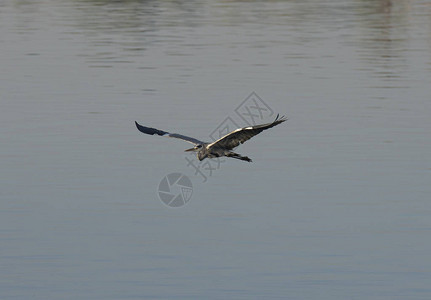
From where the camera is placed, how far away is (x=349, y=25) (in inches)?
2215

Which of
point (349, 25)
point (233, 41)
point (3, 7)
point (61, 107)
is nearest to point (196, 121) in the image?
point (61, 107)

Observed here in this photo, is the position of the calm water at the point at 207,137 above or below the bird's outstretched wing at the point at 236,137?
below

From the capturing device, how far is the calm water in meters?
19.5

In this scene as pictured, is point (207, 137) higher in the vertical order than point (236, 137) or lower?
lower

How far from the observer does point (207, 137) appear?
29.0m

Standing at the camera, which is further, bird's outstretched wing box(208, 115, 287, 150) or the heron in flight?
the heron in flight

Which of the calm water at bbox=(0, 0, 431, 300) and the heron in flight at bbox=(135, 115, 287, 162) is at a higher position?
the heron in flight at bbox=(135, 115, 287, 162)

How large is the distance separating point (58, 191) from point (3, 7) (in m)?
48.9

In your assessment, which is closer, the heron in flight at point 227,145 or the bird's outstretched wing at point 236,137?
the bird's outstretched wing at point 236,137

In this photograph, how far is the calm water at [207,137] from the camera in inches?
767

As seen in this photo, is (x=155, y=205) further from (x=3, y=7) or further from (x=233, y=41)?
(x=3, y=7)

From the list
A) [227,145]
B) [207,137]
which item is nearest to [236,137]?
[227,145]

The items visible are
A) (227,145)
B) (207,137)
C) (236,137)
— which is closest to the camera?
(236,137)

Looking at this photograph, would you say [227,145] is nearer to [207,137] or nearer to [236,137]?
[236,137]
